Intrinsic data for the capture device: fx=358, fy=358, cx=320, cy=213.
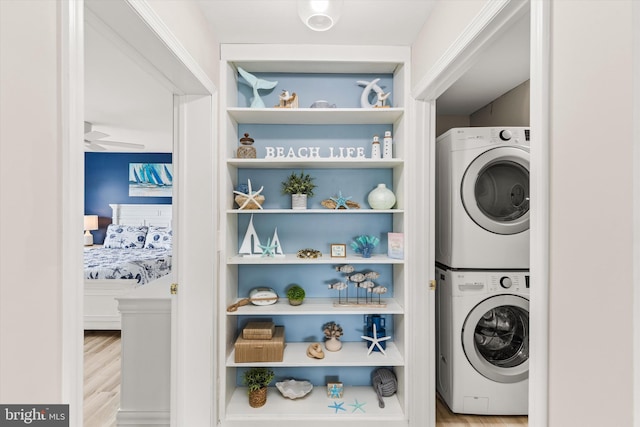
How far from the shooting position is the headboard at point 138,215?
657 cm

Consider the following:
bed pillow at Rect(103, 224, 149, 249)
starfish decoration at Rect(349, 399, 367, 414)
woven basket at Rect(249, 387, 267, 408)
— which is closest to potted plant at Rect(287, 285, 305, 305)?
woven basket at Rect(249, 387, 267, 408)

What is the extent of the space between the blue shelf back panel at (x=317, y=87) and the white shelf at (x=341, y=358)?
1.66m

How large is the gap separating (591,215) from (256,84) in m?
2.07

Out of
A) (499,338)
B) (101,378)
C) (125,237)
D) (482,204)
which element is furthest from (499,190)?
(125,237)

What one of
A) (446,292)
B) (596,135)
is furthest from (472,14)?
(446,292)

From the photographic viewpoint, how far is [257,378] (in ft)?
7.48

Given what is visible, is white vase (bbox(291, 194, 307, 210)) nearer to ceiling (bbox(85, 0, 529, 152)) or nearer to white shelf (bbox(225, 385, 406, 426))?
ceiling (bbox(85, 0, 529, 152))

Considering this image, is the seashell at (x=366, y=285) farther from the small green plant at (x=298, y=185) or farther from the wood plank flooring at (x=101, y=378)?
the wood plank flooring at (x=101, y=378)

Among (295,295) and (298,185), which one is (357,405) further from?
(298,185)

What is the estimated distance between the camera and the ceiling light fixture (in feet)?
4.97

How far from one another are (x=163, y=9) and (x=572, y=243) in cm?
156

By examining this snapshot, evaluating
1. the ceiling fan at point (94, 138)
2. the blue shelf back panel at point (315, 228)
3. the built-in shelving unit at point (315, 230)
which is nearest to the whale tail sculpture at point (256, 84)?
the built-in shelving unit at point (315, 230)

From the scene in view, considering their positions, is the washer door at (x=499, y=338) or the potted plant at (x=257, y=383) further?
the washer door at (x=499, y=338)

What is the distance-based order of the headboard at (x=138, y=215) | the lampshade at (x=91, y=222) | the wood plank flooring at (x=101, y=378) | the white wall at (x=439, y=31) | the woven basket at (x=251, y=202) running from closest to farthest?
the white wall at (x=439, y=31)
the woven basket at (x=251, y=202)
the wood plank flooring at (x=101, y=378)
the lampshade at (x=91, y=222)
the headboard at (x=138, y=215)
